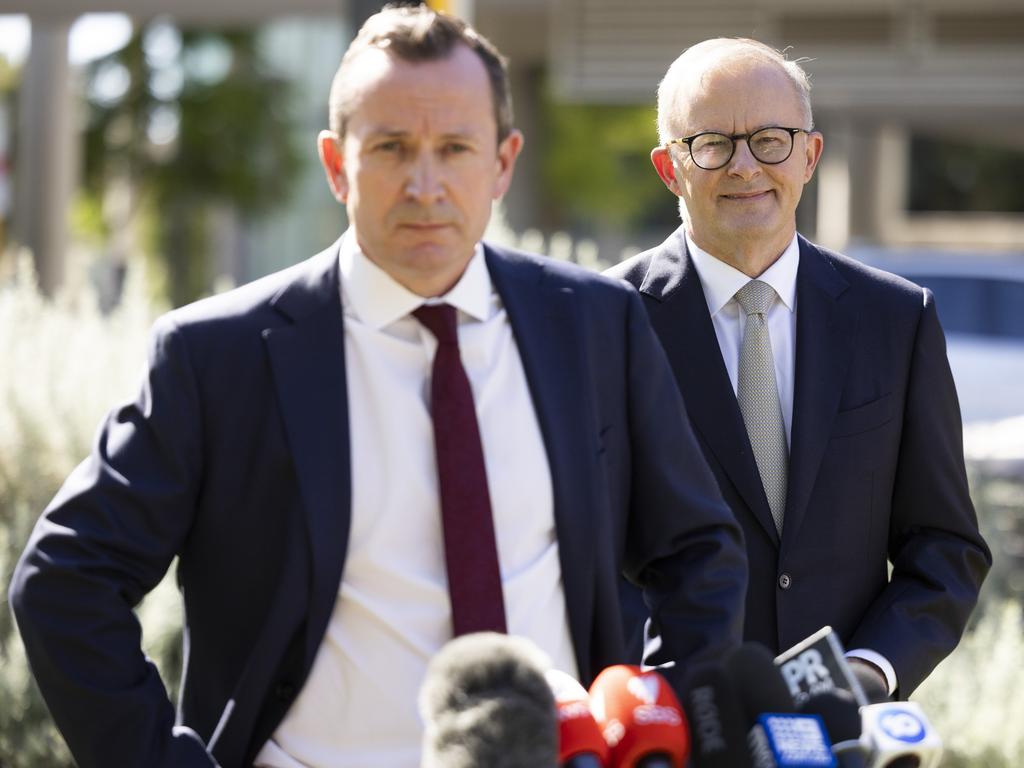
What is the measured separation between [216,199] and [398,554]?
17.2 meters

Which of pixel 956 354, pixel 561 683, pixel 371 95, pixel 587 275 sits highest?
pixel 371 95

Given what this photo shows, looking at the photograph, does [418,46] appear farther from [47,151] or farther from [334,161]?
[47,151]

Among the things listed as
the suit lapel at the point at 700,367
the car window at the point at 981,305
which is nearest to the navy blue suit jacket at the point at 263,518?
the suit lapel at the point at 700,367

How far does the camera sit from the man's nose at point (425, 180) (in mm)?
2377

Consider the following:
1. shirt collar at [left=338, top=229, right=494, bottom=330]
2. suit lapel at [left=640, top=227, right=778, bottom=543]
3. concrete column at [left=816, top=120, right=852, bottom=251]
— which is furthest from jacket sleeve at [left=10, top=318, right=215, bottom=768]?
concrete column at [left=816, top=120, right=852, bottom=251]

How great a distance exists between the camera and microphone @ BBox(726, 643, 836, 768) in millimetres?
1974

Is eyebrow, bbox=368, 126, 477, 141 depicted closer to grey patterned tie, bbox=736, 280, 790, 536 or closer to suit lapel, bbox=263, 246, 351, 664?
suit lapel, bbox=263, 246, 351, 664

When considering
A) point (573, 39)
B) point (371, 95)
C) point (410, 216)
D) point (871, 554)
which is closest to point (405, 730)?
point (410, 216)

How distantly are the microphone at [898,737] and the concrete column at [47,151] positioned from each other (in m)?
16.1

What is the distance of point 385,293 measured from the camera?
250 centimetres

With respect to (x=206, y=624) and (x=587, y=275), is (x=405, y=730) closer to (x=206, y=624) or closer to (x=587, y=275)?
(x=206, y=624)

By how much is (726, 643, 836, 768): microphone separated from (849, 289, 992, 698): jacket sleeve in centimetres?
101

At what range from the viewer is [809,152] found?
10.6 ft

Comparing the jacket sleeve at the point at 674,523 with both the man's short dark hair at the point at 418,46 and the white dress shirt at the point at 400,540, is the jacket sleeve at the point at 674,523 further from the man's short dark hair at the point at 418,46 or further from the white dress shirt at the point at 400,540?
the man's short dark hair at the point at 418,46
